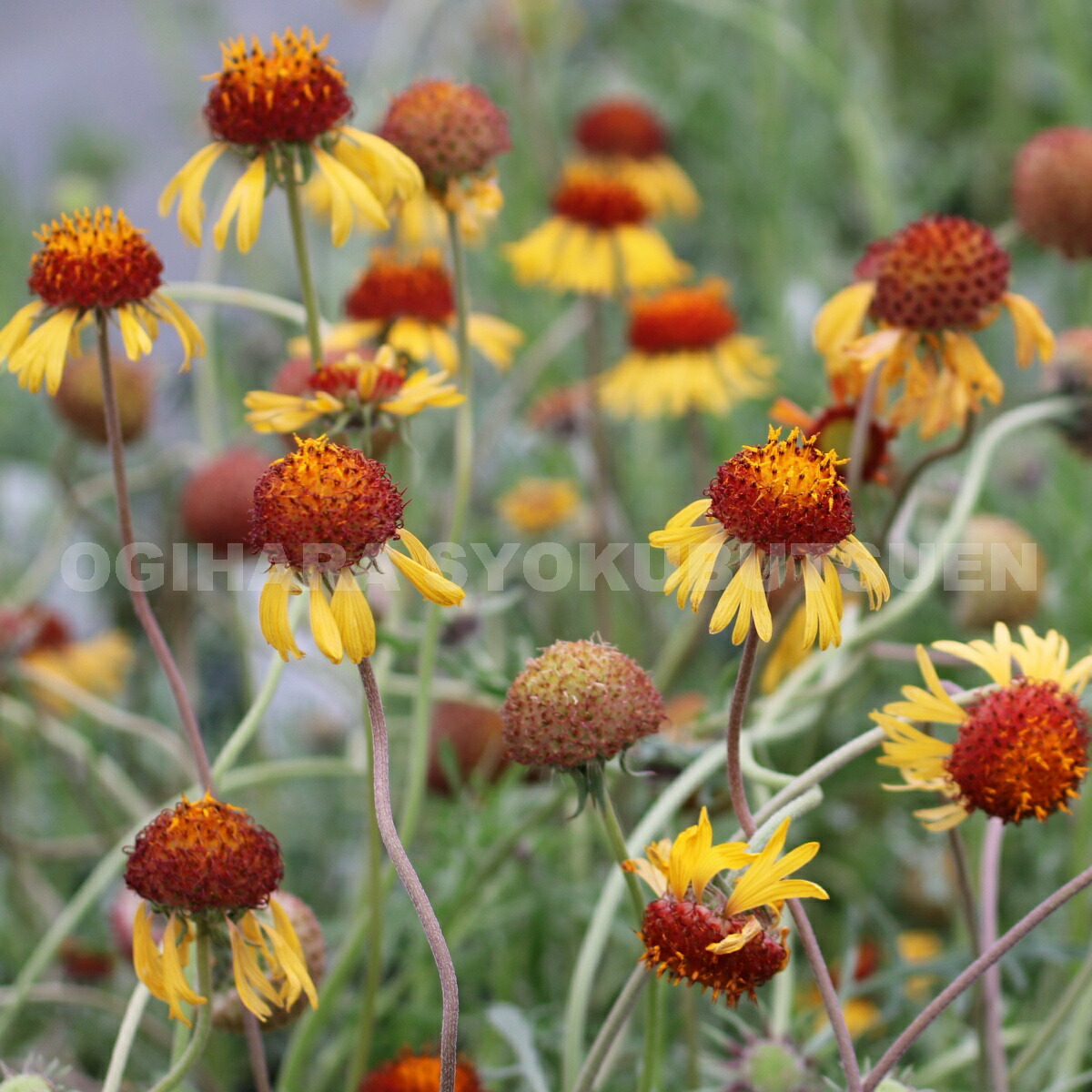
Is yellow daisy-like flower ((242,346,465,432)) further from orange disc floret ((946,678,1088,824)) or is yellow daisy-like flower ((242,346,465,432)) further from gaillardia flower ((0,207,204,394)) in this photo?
orange disc floret ((946,678,1088,824))

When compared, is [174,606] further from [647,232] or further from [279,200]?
[279,200]

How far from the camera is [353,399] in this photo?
0.81 m

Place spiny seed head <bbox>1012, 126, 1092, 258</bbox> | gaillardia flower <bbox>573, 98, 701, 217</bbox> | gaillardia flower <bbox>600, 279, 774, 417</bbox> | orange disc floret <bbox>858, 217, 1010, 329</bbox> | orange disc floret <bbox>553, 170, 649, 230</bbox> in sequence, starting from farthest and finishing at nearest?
1. gaillardia flower <bbox>573, 98, 701, 217</bbox>
2. orange disc floret <bbox>553, 170, 649, 230</bbox>
3. gaillardia flower <bbox>600, 279, 774, 417</bbox>
4. spiny seed head <bbox>1012, 126, 1092, 258</bbox>
5. orange disc floret <bbox>858, 217, 1010, 329</bbox>

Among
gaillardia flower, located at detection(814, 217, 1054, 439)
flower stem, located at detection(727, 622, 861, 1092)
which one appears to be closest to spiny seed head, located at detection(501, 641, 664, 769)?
flower stem, located at detection(727, 622, 861, 1092)

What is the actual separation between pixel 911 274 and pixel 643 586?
0.65 meters

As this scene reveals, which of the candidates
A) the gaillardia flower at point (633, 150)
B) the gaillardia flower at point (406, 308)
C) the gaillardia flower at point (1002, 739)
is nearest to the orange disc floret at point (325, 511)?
Result: the gaillardia flower at point (1002, 739)

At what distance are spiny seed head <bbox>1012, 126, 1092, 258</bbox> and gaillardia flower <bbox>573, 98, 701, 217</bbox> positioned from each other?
0.89 metres

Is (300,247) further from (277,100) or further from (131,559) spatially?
(131,559)

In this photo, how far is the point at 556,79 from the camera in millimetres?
2660

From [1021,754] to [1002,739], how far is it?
0.04 feet

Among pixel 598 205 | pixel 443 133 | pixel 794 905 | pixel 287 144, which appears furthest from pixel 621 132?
pixel 794 905

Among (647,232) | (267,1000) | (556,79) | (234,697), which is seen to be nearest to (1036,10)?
(556,79)

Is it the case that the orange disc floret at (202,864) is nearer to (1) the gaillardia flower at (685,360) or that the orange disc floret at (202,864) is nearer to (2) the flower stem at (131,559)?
(2) the flower stem at (131,559)

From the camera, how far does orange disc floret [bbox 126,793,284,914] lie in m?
0.62
